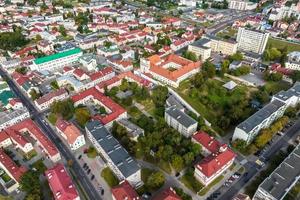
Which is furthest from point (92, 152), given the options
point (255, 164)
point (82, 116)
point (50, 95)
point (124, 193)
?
point (255, 164)

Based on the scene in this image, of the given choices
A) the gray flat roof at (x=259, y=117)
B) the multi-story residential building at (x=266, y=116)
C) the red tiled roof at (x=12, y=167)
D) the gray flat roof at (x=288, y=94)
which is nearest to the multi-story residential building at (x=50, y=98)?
the red tiled roof at (x=12, y=167)

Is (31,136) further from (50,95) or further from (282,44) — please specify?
(282,44)

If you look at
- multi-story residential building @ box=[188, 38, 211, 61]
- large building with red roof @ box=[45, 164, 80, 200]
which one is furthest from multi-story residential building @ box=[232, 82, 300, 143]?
large building with red roof @ box=[45, 164, 80, 200]

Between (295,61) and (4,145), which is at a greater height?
(295,61)

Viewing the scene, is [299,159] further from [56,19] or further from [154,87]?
[56,19]

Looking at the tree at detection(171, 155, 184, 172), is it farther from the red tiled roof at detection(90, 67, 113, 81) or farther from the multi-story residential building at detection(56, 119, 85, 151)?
the red tiled roof at detection(90, 67, 113, 81)

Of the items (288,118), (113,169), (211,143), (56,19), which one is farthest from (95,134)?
(56,19)

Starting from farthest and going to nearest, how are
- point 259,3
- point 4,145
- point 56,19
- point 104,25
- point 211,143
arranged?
point 259,3, point 56,19, point 104,25, point 4,145, point 211,143

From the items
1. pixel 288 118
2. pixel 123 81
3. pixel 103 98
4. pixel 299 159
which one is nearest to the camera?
pixel 299 159
